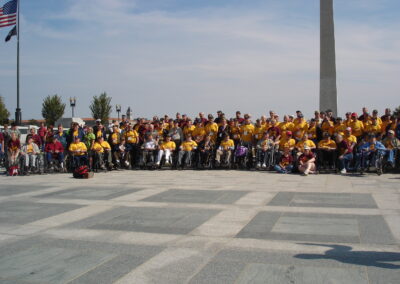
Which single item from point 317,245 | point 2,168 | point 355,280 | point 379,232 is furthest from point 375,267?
point 2,168

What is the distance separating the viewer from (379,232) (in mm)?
5402

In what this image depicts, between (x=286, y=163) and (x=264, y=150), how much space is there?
90 cm

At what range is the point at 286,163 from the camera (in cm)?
1277

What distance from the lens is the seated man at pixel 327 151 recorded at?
494 inches

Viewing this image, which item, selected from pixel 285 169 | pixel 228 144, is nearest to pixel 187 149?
pixel 228 144

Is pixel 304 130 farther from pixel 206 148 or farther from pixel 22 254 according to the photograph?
pixel 22 254

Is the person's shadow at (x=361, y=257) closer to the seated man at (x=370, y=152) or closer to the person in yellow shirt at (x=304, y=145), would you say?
the seated man at (x=370, y=152)

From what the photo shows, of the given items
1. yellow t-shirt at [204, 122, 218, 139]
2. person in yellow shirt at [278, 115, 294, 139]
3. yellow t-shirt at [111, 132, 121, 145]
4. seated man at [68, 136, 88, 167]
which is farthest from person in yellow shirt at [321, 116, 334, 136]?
seated man at [68, 136, 88, 167]

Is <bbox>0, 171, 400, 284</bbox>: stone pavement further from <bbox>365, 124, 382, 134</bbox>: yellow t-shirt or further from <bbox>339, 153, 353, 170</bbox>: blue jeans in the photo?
<bbox>365, 124, 382, 134</bbox>: yellow t-shirt

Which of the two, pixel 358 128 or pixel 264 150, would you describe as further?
pixel 264 150

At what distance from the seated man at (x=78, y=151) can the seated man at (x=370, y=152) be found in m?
8.35

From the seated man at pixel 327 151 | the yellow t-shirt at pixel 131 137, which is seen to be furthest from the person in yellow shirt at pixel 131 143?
the seated man at pixel 327 151

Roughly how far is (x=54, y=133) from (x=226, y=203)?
9229mm

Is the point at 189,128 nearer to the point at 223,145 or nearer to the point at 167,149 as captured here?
the point at 167,149
